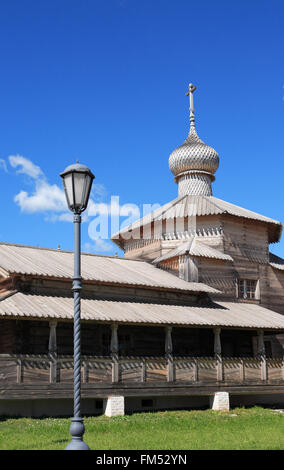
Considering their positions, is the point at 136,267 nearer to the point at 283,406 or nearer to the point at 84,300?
the point at 84,300

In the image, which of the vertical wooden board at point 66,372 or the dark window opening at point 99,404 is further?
the dark window opening at point 99,404

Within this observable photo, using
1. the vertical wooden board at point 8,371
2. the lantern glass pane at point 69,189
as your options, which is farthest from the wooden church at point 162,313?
the lantern glass pane at point 69,189

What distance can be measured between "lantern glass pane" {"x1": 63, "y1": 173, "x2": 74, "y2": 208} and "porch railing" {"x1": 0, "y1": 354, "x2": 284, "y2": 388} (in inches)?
364

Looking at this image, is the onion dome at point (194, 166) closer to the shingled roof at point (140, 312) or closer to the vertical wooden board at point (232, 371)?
the shingled roof at point (140, 312)

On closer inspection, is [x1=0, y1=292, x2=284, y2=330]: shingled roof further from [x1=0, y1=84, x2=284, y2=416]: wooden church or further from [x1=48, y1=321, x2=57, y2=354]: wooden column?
[x1=48, y1=321, x2=57, y2=354]: wooden column

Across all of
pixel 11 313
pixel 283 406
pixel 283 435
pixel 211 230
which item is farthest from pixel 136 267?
→ pixel 283 435

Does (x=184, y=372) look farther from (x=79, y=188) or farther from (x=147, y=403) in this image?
(x=79, y=188)

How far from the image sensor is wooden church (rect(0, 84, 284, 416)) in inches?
762

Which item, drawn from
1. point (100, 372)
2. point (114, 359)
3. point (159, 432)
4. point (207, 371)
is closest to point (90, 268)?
point (114, 359)

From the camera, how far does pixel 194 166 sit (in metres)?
33.7

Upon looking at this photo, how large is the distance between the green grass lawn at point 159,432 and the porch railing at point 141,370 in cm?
126

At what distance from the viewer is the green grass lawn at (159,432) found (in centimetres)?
1341
